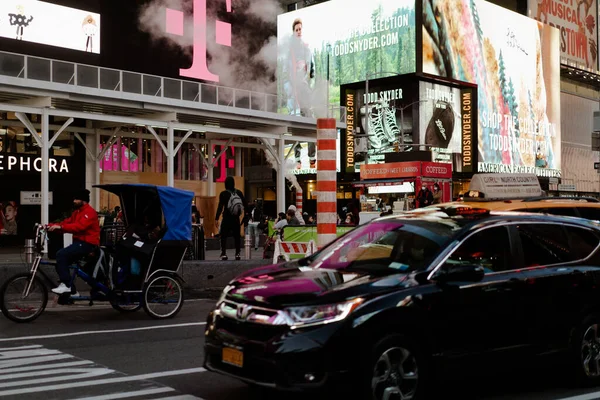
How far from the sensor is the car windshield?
647 cm

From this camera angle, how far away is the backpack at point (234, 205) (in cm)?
1825

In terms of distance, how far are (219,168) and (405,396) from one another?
36.3 metres

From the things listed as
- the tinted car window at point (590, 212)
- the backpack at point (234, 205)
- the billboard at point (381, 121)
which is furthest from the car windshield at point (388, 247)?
the billboard at point (381, 121)

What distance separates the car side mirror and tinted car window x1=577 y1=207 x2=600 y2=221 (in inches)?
213

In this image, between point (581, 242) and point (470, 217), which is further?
point (581, 242)

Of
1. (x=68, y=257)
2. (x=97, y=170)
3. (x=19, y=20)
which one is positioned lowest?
(x=68, y=257)

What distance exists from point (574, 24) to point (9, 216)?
6540 centimetres

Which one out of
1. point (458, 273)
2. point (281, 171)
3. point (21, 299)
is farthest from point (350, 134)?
point (458, 273)

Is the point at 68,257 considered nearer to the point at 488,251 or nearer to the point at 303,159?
the point at 488,251

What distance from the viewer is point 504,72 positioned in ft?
218

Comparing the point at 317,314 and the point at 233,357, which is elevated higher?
the point at 317,314

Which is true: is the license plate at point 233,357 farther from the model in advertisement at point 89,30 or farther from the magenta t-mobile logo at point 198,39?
the magenta t-mobile logo at point 198,39

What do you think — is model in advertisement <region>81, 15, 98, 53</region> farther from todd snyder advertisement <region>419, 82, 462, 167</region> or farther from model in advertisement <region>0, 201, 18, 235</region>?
todd snyder advertisement <region>419, 82, 462, 167</region>

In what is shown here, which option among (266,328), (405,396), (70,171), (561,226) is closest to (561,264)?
(561,226)
